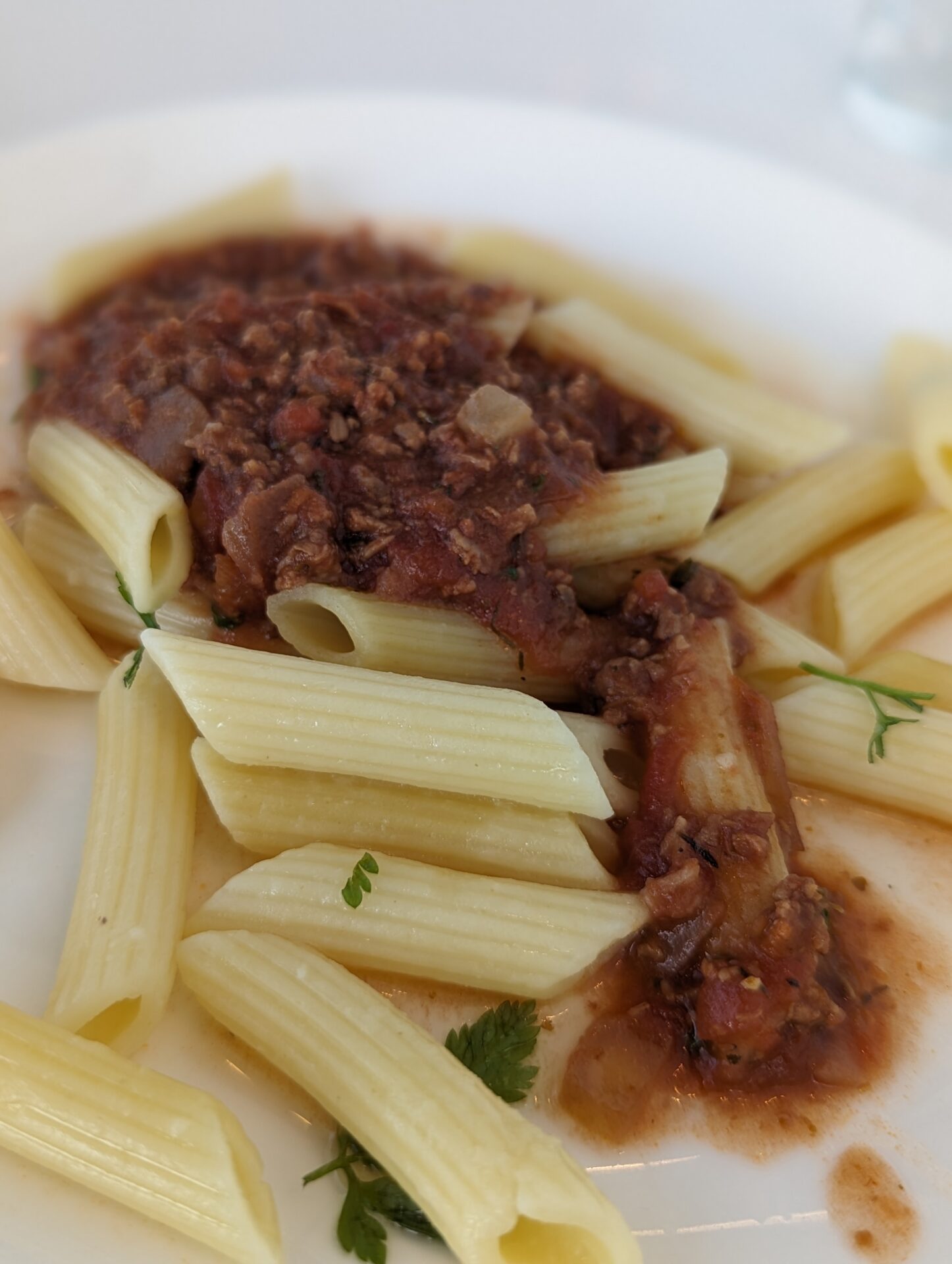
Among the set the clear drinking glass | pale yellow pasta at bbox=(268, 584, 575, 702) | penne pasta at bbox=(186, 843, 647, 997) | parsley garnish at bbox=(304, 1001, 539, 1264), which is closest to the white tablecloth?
the clear drinking glass

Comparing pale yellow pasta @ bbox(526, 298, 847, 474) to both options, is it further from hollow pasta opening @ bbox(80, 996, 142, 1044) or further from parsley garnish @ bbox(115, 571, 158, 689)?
hollow pasta opening @ bbox(80, 996, 142, 1044)

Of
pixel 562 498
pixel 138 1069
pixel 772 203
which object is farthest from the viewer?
pixel 772 203

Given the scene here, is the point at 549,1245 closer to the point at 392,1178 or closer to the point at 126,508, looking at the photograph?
the point at 392,1178

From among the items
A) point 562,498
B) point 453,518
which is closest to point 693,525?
point 562,498

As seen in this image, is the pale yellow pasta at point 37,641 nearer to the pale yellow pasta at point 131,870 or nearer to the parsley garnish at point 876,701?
the pale yellow pasta at point 131,870

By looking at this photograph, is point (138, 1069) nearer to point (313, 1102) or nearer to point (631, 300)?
point (313, 1102)

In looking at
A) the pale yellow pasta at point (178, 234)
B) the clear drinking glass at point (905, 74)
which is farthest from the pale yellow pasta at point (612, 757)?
the clear drinking glass at point (905, 74)
